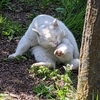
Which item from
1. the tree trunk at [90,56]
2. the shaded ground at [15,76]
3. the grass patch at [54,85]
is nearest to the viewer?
the tree trunk at [90,56]

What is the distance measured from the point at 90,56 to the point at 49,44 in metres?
1.25

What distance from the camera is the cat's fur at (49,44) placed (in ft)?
16.1

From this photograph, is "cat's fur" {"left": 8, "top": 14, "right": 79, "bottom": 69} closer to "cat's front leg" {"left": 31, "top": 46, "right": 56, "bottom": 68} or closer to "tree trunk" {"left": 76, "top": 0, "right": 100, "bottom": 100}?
"cat's front leg" {"left": 31, "top": 46, "right": 56, "bottom": 68}

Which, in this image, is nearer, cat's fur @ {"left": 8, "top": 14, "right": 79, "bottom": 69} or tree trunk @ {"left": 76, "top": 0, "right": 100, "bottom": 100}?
tree trunk @ {"left": 76, "top": 0, "right": 100, "bottom": 100}

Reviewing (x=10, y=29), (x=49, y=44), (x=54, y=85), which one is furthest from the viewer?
(x=10, y=29)

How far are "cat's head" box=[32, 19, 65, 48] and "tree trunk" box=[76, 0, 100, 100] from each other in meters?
1.08

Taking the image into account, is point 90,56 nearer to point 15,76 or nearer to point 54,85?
point 54,85

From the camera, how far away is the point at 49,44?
4.95m

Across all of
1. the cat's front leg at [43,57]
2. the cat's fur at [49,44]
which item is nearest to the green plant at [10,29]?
the cat's fur at [49,44]

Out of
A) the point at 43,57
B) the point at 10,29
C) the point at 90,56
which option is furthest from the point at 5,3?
the point at 90,56

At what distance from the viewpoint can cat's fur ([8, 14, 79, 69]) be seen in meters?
4.92

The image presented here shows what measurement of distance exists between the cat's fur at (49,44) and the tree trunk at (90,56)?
88 centimetres

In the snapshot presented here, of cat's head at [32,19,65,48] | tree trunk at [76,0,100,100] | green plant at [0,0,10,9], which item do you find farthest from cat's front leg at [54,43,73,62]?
green plant at [0,0,10,9]

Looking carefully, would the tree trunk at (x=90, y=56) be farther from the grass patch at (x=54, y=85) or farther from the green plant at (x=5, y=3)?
the green plant at (x=5, y=3)
